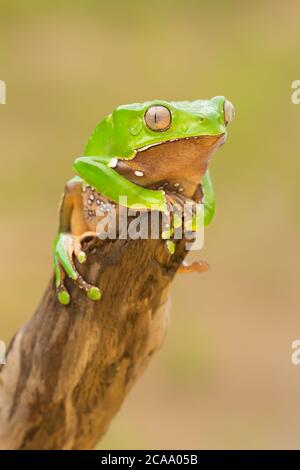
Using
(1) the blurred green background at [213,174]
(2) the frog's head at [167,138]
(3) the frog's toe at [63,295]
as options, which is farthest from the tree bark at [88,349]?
(1) the blurred green background at [213,174]

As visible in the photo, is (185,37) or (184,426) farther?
(185,37)

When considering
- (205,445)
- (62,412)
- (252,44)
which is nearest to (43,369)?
(62,412)

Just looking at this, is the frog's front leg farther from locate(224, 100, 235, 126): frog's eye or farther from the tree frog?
locate(224, 100, 235, 126): frog's eye

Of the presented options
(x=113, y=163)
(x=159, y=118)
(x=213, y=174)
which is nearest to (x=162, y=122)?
(x=159, y=118)

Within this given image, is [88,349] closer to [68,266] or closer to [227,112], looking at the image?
[68,266]

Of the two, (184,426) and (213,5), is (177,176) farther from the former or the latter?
(213,5)

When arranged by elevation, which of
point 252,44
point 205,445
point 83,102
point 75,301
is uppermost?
point 252,44
